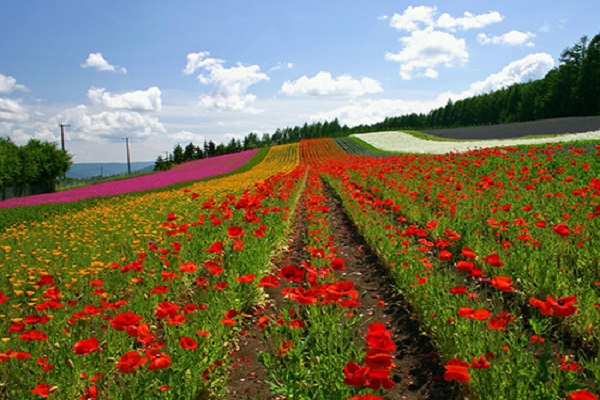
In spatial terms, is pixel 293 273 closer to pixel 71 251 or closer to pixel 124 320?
pixel 124 320

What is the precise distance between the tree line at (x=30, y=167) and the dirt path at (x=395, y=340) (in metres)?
42.0

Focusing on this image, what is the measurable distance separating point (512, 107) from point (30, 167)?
3145 inches

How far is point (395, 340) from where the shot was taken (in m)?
4.23

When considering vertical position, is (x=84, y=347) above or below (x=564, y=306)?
below

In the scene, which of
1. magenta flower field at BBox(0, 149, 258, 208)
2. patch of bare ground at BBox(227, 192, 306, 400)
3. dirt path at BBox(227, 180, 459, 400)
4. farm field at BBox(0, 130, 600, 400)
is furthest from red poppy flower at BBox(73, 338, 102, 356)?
magenta flower field at BBox(0, 149, 258, 208)

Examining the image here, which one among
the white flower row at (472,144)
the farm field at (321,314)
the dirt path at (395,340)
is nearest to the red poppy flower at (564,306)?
the farm field at (321,314)

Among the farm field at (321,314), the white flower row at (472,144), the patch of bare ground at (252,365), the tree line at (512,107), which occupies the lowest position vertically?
the patch of bare ground at (252,365)

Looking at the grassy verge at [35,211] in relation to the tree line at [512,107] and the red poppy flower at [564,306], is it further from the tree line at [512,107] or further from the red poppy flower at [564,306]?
the tree line at [512,107]

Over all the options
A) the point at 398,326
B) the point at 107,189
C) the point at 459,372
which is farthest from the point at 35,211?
the point at 459,372

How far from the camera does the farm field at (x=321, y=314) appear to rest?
2.63 meters

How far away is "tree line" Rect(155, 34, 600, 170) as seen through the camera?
5631 cm

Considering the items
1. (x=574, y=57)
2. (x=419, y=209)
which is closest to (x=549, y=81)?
(x=574, y=57)

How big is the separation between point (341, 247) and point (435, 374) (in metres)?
4.19

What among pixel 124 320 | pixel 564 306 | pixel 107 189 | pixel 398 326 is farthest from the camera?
pixel 107 189
